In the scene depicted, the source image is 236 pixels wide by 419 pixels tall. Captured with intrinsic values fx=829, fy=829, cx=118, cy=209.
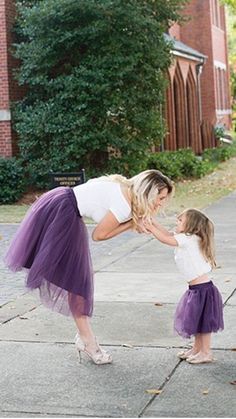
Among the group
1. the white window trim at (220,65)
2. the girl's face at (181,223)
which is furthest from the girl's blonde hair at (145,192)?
the white window trim at (220,65)

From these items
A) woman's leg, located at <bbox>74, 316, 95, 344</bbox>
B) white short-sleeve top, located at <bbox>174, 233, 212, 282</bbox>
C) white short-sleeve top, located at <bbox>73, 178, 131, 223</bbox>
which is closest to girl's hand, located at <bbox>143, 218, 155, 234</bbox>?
white short-sleeve top, located at <bbox>73, 178, 131, 223</bbox>

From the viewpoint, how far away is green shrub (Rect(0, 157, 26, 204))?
18312mm

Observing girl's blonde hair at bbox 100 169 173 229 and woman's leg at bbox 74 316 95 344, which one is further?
woman's leg at bbox 74 316 95 344

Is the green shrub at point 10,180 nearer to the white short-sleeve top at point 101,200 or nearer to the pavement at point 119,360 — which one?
the pavement at point 119,360

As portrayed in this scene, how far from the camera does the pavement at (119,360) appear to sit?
16.2ft

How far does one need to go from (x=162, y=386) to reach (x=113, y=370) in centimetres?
53

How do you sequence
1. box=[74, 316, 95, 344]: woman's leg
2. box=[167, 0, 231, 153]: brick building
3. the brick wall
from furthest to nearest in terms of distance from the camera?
box=[167, 0, 231, 153]: brick building, the brick wall, box=[74, 316, 95, 344]: woman's leg

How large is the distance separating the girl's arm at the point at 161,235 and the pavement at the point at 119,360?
2.83 feet

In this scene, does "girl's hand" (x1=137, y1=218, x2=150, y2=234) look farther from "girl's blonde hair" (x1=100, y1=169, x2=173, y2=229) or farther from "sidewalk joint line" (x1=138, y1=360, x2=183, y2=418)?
"sidewalk joint line" (x1=138, y1=360, x2=183, y2=418)

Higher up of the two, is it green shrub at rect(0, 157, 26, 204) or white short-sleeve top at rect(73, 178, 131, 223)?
green shrub at rect(0, 157, 26, 204)

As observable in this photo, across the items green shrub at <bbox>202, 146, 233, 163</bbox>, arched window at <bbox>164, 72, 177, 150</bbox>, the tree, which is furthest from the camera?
green shrub at <bbox>202, 146, 233, 163</bbox>

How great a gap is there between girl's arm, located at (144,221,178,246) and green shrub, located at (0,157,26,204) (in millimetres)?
12730

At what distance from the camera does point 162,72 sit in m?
20.0

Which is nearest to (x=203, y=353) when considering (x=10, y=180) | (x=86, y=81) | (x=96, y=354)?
(x=96, y=354)
